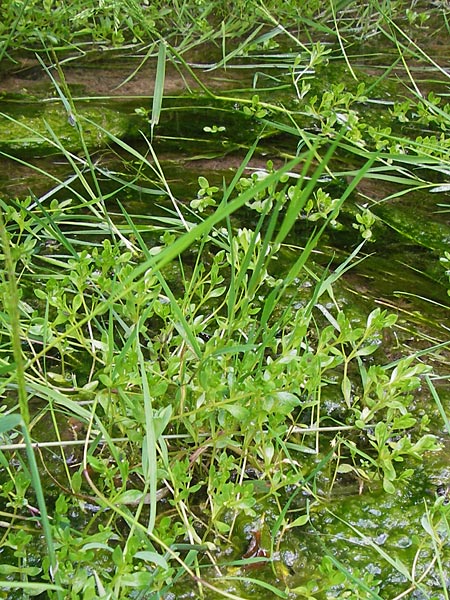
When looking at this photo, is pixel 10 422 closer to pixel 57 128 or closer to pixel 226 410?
pixel 226 410

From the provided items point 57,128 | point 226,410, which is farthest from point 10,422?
point 57,128

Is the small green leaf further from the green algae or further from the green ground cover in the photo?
the green algae

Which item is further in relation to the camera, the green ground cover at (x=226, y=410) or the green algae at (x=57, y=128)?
the green algae at (x=57, y=128)

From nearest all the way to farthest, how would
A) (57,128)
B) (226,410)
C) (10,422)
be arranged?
(10,422) < (226,410) < (57,128)

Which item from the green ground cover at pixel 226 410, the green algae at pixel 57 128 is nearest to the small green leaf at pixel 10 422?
the green ground cover at pixel 226 410

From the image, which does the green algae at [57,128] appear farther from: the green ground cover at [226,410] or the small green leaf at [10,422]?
the small green leaf at [10,422]

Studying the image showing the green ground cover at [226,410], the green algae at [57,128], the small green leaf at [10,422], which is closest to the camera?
the small green leaf at [10,422]

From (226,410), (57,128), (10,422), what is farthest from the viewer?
(57,128)

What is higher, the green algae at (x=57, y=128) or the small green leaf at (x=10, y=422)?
the small green leaf at (x=10, y=422)

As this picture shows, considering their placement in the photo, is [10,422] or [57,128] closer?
[10,422]

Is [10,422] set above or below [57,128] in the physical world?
above

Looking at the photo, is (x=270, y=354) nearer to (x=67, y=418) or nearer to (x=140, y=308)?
(x=140, y=308)

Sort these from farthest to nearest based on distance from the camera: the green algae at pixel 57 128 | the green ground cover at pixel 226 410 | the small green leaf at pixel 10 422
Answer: the green algae at pixel 57 128, the green ground cover at pixel 226 410, the small green leaf at pixel 10 422
